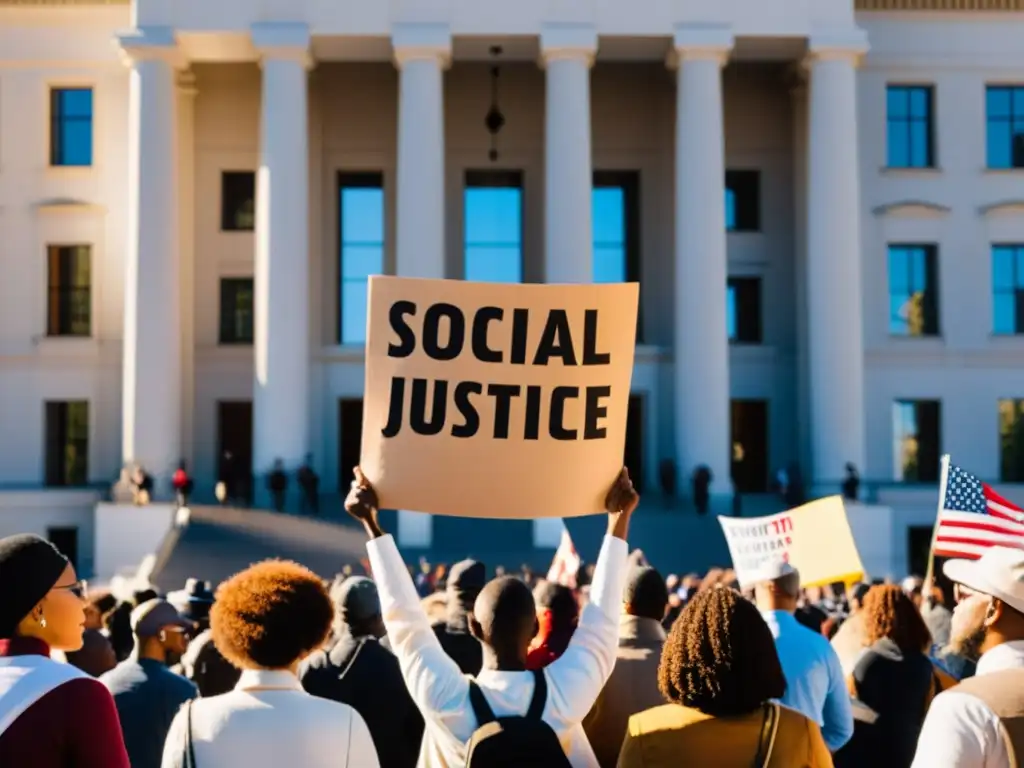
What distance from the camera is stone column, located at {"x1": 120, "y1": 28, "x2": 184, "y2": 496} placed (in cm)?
3519

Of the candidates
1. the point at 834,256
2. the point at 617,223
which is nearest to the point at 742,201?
the point at 617,223

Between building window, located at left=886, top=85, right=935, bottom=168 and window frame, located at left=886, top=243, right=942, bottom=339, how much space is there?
227 cm

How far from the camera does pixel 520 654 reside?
5.03m

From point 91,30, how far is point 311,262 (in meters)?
8.39

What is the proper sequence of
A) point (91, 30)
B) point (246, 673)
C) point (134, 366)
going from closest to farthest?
point (246, 673)
point (134, 366)
point (91, 30)

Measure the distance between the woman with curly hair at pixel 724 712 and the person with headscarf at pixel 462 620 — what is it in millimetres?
3508

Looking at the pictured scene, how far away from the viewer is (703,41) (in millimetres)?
35906

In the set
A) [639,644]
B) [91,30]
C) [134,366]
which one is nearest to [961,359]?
→ [134,366]

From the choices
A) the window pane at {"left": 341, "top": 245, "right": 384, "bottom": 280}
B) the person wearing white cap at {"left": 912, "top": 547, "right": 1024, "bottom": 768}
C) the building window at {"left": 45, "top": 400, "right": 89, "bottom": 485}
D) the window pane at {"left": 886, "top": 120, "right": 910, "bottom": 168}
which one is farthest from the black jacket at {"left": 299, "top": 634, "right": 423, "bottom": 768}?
the window pane at {"left": 886, "top": 120, "right": 910, "bottom": 168}

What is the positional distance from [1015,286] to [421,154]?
17.6 metres

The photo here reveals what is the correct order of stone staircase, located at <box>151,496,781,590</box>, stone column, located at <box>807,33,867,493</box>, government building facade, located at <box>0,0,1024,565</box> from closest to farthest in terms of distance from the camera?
stone staircase, located at <box>151,496,781,590</box> → government building facade, located at <box>0,0,1024,565</box> → stone column, located at <box>807,33,867,493</box>

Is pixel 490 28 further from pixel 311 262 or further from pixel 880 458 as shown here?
pixel 880 458

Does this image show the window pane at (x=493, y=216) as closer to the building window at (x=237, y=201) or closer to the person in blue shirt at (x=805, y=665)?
the building window at (x=237, y=201)

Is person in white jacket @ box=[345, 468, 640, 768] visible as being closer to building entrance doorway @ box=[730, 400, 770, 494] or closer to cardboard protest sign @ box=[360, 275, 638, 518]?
cardboard protest sign @ box=[360, 275, 638, 518]
